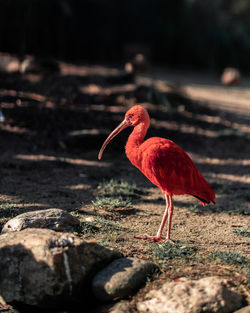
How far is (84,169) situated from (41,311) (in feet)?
12.1

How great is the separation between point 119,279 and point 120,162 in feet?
14.3

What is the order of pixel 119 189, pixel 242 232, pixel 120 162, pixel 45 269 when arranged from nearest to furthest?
pixel 45 269, pixel 242 232, pixel 119 189, pixel 120 162

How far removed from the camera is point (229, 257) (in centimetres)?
409

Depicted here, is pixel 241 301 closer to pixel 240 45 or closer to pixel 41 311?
pixel 41 311

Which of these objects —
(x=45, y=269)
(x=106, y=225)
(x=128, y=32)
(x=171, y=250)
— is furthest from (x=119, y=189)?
(x=128, y=32)

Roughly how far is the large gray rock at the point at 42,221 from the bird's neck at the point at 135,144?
89 cm

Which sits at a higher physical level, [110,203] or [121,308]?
[110,203]

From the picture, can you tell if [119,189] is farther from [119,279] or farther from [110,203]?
[119,279]

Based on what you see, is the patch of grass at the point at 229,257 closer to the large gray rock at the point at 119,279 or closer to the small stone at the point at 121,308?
the large gray rock at the point at 119,279

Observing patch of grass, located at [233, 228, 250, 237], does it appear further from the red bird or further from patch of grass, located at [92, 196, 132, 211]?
patch of grass, located at [92, 196, 132, 211]

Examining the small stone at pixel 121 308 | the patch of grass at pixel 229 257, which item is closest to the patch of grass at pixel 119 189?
the patch of grass at pixel 229 257

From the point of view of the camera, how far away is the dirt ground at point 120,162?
4484mm

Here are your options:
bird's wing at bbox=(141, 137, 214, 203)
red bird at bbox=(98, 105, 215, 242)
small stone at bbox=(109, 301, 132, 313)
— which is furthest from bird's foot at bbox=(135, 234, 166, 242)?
small stone at bbox=(109, 301, 132, 313)

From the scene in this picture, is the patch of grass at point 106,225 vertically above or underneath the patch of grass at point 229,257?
underneath
